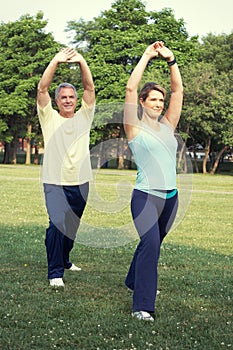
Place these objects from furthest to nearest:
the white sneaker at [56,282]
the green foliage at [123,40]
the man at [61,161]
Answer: the green foliage at [123,40]
the man at [61,161]
the white sneaker at [56,282]

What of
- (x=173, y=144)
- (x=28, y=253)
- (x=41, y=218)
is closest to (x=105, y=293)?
(x=173, y=144)

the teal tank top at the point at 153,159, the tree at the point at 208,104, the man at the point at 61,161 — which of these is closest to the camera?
the teal tank top at the point at 153,159

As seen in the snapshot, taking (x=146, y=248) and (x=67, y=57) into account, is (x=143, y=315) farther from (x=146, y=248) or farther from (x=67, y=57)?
(x=67, y=57)

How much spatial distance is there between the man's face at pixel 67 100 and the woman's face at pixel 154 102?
147 centimetres

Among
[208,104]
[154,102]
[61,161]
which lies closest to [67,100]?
[61,161]

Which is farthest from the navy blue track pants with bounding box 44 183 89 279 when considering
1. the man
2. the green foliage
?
the green foliage

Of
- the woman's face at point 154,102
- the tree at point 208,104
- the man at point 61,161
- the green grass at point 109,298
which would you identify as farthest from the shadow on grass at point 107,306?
the tree at point 208,104

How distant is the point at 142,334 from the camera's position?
18.2ft

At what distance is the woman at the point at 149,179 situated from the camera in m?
6.08

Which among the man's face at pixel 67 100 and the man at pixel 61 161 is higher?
the man's face at pixel 67 100

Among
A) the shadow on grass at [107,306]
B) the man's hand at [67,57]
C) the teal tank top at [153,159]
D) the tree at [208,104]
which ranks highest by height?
the tree at [208,104]

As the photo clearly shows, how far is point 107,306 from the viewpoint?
654 cm

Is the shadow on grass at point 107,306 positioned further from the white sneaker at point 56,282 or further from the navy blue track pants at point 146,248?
the navy blue track pants at point 146,248

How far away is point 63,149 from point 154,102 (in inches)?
62.7
